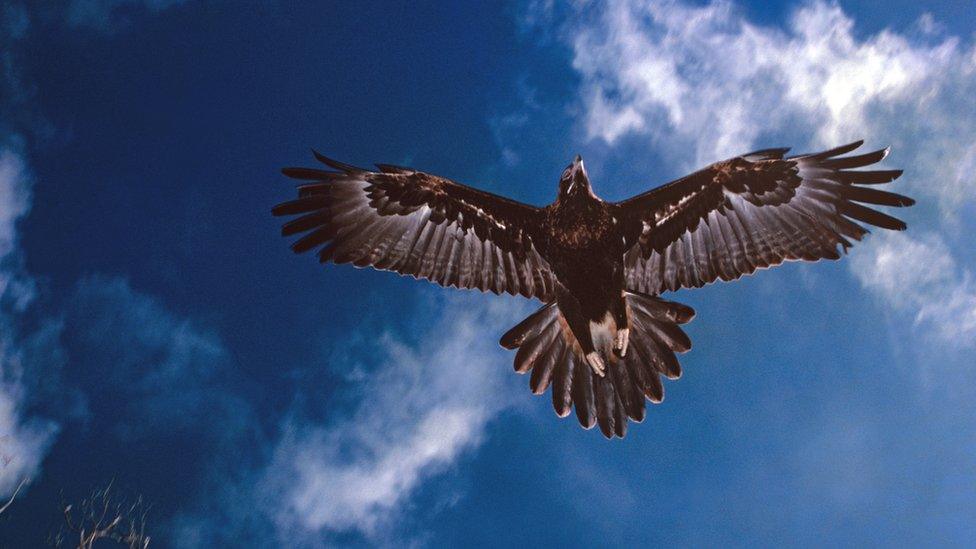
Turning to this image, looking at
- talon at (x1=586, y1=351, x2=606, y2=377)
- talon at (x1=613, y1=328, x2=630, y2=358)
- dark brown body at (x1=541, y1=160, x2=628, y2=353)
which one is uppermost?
A: dark brown body at (x1=541, y1=160, x2=628, y2=353)

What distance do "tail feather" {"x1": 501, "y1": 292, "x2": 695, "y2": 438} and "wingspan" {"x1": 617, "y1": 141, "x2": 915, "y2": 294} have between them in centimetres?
68

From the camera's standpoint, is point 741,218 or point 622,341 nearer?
point 622,341

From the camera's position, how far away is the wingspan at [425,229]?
7.13 meters

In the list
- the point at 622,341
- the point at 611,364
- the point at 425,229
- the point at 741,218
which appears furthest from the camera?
the point at 425,229

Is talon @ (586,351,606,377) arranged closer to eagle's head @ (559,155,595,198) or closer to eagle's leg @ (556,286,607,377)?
eagle's leg @ (556,286,607,377)

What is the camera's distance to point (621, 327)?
21.8 feet

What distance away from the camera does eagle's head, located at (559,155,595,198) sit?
6621 mm

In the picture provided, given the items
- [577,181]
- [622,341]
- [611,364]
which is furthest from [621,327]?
[577,181]

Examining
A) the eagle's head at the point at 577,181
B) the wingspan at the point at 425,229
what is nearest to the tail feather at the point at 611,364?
the wingspan at the point at 425,229

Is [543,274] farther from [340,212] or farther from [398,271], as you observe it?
[340,212]

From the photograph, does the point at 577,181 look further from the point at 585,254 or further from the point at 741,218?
the point at 741,218

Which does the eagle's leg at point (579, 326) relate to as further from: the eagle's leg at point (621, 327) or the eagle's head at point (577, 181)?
the eagle's head at point (577, 181)

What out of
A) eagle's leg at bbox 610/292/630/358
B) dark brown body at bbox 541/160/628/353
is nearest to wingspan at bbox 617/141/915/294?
dark brown body at bbox 541/160/628/353

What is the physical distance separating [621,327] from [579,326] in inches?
16.0
